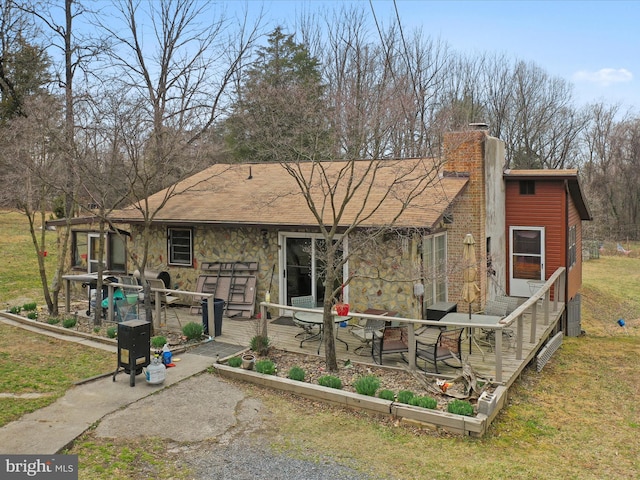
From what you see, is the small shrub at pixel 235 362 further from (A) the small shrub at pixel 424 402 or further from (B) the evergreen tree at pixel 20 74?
(B) the evergreen tree at pixel 20 74

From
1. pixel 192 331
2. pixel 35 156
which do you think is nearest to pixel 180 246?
pixel 35 156

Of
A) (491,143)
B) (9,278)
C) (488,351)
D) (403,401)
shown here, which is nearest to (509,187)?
(491,143)

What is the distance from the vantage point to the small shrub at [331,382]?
23.2 feet

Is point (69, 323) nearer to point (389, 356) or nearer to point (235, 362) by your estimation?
point (235, 362)

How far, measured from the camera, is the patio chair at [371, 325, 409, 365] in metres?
7.98

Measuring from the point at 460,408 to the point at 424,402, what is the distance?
1.47 ft

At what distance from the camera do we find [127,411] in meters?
6.44

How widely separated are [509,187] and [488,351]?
620 centimetres

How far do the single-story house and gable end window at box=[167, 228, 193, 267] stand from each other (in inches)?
1.1

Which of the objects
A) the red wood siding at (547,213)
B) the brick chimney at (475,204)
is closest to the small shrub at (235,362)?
the brick chimney at (475,204)

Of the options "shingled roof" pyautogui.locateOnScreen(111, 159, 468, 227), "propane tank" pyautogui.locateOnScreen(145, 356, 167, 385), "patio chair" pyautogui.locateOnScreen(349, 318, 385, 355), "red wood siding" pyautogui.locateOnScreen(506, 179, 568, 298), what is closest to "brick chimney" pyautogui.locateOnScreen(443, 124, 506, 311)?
"shingled roof" pyautogui.locateOnScreen(111, 159, 468, 227)

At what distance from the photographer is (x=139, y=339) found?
24.1ft

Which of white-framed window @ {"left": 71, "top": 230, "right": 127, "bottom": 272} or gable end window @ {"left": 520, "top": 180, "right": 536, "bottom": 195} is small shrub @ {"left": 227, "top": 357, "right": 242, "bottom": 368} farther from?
gable end window @ {"left": 520, "top": 180, "right": 536, "bottom": 195}

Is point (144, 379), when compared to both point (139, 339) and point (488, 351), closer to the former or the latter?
point (139, 339)
